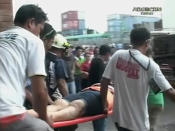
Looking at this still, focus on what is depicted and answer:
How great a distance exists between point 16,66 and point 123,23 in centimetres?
2655

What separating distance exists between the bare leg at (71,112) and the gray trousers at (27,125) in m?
1.55

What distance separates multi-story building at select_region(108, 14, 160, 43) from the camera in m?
22.2

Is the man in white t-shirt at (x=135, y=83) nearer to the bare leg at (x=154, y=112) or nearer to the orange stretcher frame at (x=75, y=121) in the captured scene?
the orange stretcher frame at (x=75, y=121)

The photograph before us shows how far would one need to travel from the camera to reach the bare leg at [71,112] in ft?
16.6

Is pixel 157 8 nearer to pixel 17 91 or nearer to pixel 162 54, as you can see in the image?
pixel 162 54

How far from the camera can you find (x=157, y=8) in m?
22.4

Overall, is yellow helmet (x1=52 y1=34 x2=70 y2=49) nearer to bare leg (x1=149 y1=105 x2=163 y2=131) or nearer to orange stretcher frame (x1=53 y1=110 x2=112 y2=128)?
orange stretcher frame (x1=53 y1=110 x2=112 y2=128)

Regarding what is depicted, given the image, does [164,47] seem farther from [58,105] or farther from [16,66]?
[16,66]

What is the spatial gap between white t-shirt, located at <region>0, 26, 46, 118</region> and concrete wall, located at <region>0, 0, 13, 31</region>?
2751 mm

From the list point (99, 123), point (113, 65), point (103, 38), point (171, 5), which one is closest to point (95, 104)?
point (113, 65)

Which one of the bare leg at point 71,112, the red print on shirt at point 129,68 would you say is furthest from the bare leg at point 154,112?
the red print on shirt at point 129,68

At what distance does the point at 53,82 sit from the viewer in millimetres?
5523

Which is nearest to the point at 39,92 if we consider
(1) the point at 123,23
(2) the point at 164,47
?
(2) the point at 164,47

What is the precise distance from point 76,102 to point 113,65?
2.91ft
